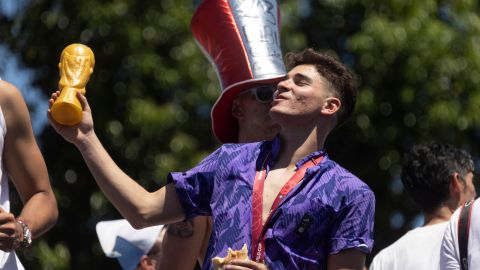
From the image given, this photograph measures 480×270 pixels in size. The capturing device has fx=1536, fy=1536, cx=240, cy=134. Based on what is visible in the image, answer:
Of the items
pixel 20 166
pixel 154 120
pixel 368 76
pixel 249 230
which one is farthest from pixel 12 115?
pixel 368 76

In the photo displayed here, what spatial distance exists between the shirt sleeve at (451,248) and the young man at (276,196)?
0.69m

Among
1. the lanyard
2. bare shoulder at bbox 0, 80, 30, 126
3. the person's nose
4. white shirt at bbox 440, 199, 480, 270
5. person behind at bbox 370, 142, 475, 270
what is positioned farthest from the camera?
person behind at bbox 370, 142, 475, 270

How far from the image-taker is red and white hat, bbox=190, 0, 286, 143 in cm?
626

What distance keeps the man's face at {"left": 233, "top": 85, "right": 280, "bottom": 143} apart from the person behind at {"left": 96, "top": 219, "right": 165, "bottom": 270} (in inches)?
68.8

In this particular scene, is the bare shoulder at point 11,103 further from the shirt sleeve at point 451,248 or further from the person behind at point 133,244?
the person behind at point 133,244

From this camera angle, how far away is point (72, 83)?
5.23 m

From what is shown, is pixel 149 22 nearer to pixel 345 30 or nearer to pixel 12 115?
pixel 345 30

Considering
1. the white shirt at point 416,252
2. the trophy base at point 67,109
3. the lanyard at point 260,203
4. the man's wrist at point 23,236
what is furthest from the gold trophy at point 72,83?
the white shirt at point 416,252

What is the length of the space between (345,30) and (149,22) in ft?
5.61

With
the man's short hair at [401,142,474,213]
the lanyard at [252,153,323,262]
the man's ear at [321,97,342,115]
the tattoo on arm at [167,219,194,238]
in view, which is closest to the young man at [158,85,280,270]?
the tattoo on arm at [167,219,194,238]

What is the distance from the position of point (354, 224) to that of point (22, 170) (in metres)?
1.18

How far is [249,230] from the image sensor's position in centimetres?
527

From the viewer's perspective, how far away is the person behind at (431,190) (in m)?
7.10

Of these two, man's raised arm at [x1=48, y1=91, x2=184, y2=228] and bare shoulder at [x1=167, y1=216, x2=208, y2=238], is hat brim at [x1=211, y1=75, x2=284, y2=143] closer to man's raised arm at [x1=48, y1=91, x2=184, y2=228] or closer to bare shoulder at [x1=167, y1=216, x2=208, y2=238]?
bare shoulder at [x1=167, y1=216, x2=208, y2=238]
